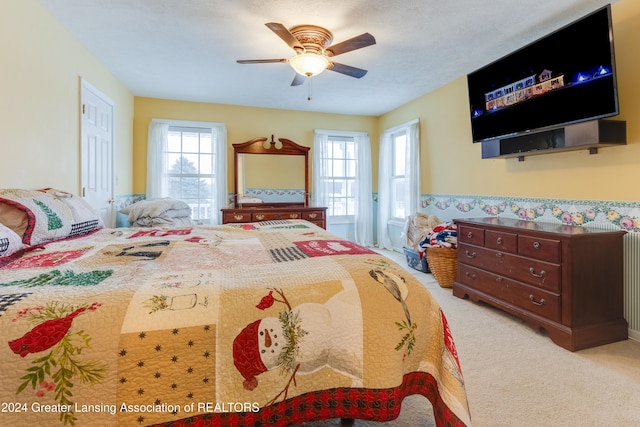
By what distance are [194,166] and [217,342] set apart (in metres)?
4.36

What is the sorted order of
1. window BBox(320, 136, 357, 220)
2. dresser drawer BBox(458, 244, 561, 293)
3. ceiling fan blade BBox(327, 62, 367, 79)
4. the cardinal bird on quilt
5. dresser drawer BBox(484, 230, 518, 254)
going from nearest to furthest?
the cardinal bird on quilt → dresser drawer BBox(458, 244, 561, 293) → dresser drawer BBox(484, 230, 518, 254) → ceiling fan blade BBox(327, 62, 367, 79) → window BBox(320, 136, 357, 220)

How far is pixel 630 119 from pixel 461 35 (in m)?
1.44

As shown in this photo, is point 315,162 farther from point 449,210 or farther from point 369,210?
point 449,210

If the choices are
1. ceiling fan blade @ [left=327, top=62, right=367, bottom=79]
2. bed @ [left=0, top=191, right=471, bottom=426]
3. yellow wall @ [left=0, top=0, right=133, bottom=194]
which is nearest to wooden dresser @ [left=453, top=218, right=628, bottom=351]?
bed @ [left=0, top=191, right=471, bottom=426]

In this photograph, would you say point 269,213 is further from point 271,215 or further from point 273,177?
point 273,177

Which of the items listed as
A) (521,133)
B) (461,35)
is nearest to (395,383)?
(521,133)

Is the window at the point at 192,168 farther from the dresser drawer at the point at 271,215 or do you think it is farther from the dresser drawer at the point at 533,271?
the dresser drawer at the point at 533,271

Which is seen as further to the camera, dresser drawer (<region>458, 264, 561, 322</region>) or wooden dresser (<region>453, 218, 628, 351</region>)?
dresser drawer (<region>458, 264, 561, 322</region>)

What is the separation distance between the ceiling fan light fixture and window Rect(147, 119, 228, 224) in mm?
2537

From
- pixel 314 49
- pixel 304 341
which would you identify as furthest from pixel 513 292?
pixel 314 49

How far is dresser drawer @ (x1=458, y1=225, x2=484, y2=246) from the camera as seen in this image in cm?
286

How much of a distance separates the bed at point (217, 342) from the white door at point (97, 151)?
7.41ft

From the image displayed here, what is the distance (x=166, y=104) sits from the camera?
458 cm

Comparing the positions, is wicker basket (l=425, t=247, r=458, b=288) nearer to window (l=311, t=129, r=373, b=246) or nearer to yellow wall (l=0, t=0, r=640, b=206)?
yellow wall (l=0, t=0, r=640, b=206)
